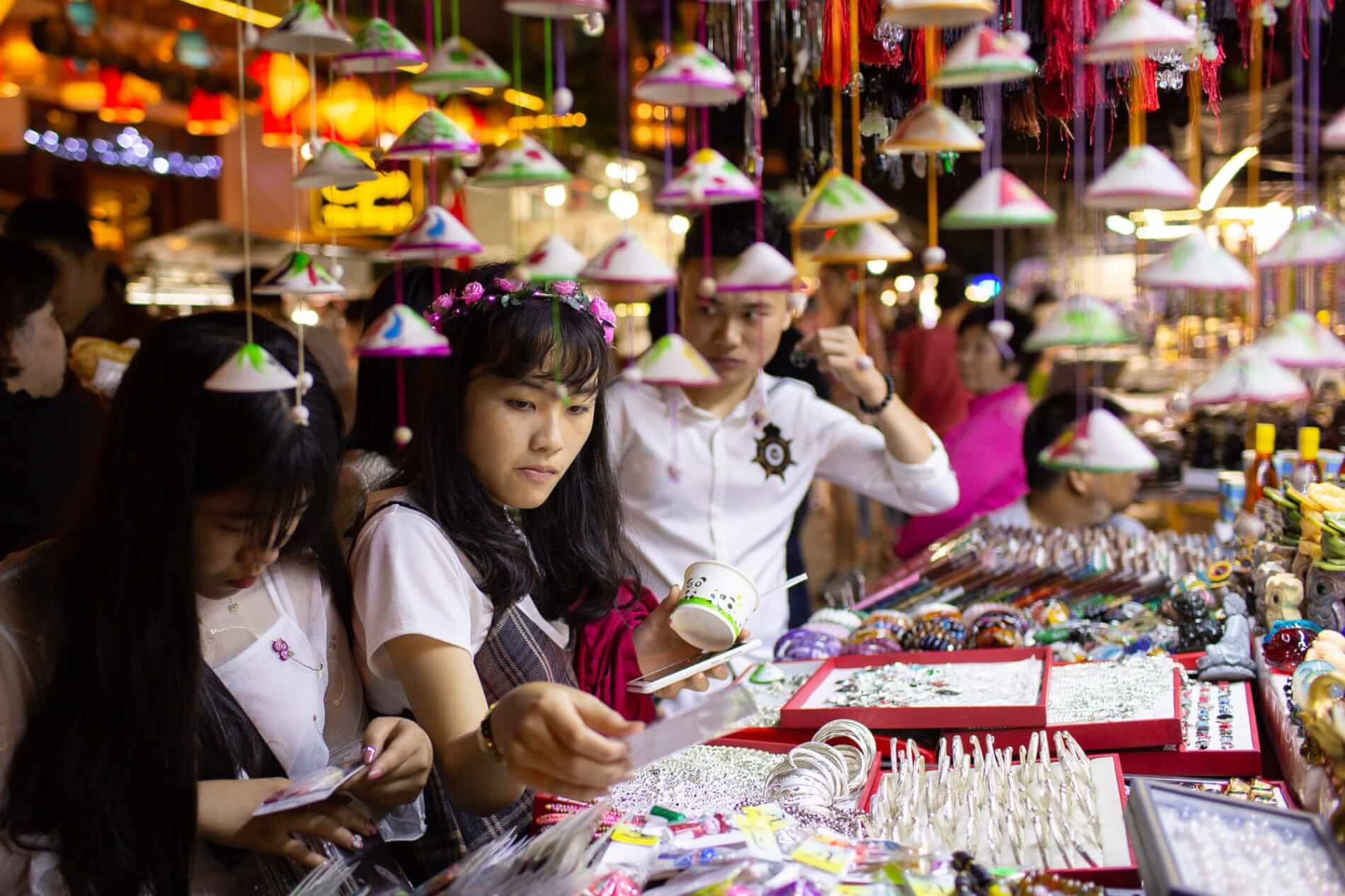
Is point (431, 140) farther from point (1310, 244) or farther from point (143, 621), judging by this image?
point (1310, 244)

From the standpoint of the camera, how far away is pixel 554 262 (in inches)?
47.7

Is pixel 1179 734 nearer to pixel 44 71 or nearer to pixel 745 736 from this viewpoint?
pixel 745 736

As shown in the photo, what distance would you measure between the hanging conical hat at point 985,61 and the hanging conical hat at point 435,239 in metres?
0.48

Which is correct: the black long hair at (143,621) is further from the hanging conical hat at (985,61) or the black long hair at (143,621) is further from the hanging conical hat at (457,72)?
the hanging conical hat at (985,61)

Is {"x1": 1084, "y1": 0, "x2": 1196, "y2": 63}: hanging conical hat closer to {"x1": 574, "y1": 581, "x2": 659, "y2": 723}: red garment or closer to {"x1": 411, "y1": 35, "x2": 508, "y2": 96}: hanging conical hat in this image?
{"x1": 411, "y1": 35, "x2": 508, "y2": 96}: hanging conical hat

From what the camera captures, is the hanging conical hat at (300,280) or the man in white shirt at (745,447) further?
the man in white shirt at (745,447)

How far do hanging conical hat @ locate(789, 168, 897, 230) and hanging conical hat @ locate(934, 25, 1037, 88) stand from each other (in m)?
0.15

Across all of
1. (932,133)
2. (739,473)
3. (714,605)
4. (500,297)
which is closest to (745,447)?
(739,473)

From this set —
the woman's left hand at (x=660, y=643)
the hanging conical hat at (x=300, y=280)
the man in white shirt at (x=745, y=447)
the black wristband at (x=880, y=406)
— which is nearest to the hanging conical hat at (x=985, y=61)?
the hanging conical hat at (x=300, y=280)

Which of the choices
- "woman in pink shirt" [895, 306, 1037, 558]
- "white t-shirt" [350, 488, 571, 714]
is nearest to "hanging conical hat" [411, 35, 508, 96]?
"white t-shirt" [350, 488, 571, 714]

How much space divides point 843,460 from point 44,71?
12.8 ft

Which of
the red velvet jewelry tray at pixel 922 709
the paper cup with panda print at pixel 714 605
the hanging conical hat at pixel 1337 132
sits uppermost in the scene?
the hanging conical hat at pixel 1337 132

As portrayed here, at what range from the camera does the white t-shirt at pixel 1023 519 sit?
333cm

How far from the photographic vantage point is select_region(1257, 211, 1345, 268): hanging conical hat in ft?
4.11
